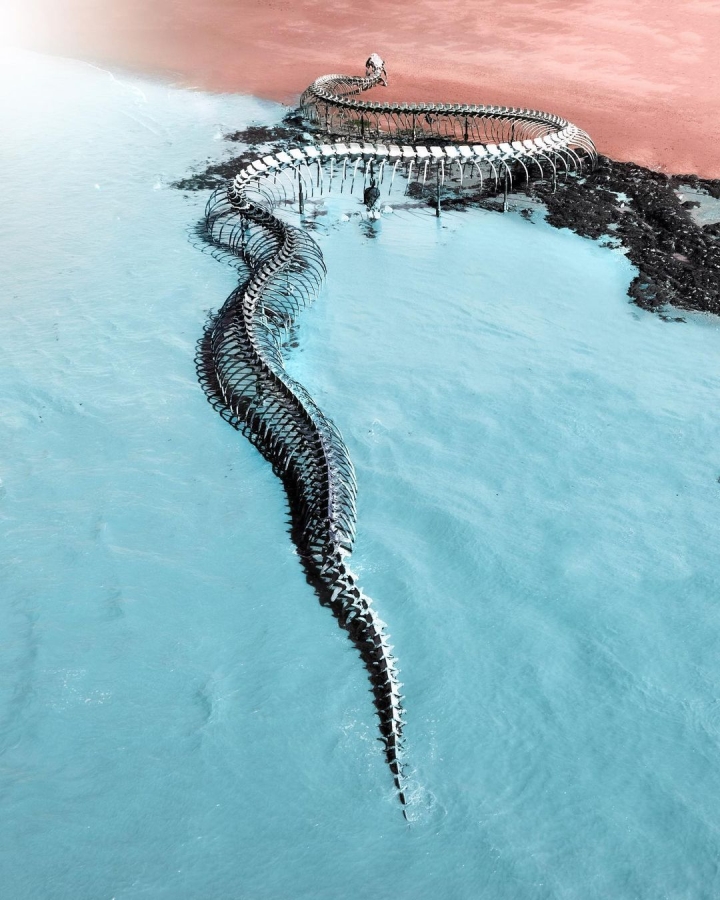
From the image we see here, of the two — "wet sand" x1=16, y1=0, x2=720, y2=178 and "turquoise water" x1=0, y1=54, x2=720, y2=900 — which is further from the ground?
"wet sand" x1=16, y1=0, x2=720, y2=178

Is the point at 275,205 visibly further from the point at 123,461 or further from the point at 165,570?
the point at 165,570

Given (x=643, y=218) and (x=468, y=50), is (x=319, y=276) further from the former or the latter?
(x=468, y=50)

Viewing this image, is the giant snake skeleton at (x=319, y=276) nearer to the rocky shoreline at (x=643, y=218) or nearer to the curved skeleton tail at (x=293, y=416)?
the curved skeleton tail at (x=293, y=416)

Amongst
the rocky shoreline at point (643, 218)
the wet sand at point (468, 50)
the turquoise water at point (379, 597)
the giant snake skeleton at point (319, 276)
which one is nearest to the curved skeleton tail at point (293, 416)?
the giant snake skeleton at point (319, 276)

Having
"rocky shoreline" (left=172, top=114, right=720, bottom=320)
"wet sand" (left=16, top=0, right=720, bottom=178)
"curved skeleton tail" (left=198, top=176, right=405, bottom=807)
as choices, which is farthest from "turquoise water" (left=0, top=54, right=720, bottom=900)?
"wet sand" (left=16, top=0, right=720, bottom=178)

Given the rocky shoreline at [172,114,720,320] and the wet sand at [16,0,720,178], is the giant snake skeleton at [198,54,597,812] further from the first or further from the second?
the wet sand at [16,0,720,178]

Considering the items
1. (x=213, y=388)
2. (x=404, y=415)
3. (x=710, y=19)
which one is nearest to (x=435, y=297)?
(x=404, y=415)
